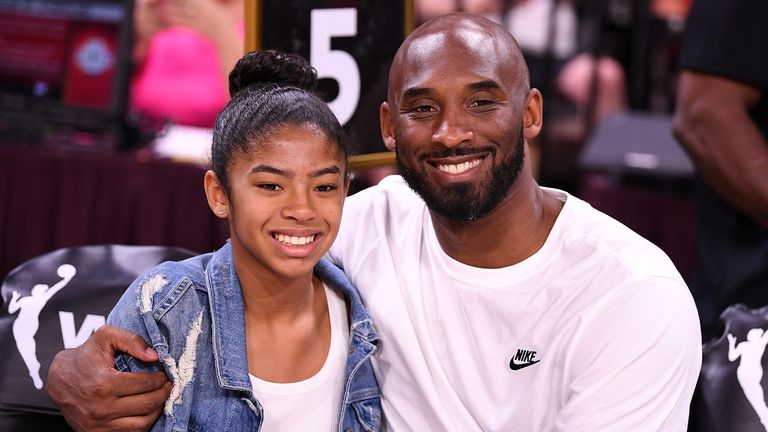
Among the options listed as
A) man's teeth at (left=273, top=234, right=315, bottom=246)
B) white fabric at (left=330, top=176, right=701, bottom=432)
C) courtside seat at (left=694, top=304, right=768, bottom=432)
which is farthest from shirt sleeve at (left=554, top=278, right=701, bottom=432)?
man's teeth at (left=273, top=234, right=315, bottom=246)

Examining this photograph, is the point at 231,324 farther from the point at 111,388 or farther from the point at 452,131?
the point at 452,131

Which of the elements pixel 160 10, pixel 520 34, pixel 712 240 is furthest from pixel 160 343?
pixel 520 34

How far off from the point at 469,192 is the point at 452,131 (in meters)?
0.13

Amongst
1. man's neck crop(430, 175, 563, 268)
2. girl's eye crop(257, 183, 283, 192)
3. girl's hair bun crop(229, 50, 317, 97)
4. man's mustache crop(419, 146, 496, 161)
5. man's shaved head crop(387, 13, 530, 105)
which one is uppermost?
man's shaved head crop(387, 13, 530, 105)

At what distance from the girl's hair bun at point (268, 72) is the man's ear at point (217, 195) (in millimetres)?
198

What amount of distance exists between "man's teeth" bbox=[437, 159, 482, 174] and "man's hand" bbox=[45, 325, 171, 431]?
65 centimetres

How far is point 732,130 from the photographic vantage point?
2719 mm

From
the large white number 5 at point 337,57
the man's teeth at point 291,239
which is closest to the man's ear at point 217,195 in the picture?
the man's teeth at point 291,239

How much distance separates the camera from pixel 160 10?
5.03 m

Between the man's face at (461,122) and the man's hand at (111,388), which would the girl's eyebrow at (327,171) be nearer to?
the man's face at (461,122)

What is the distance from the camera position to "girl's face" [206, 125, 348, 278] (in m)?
2.02

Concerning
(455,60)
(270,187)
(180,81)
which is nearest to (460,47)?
(455,60)

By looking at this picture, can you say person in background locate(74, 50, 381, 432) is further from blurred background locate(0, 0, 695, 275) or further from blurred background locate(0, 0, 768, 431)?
blurred background locate(0, 0, 695, 275)

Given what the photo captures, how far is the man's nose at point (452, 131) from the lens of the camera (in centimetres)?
210
